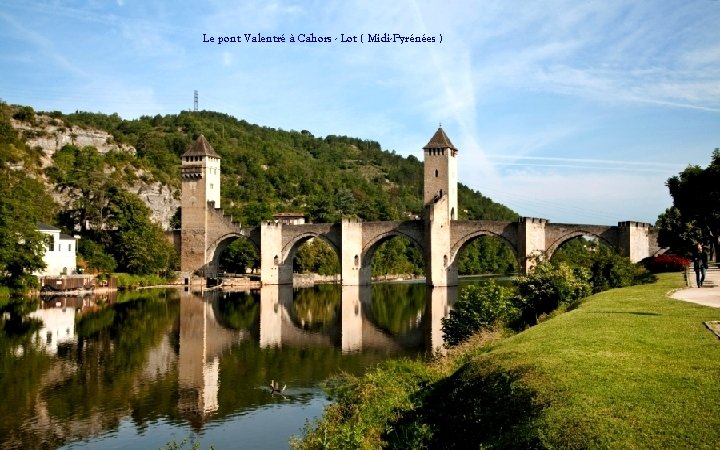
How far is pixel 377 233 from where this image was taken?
54750 mm

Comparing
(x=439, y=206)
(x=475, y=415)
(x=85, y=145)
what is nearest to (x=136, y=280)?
(x=439, y=206)

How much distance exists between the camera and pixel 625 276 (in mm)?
24156

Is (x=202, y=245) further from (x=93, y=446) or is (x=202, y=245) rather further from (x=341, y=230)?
(x=93, y=446)

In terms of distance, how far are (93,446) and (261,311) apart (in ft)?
80.1

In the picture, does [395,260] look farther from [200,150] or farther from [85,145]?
[85,145]

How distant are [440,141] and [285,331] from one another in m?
31.0

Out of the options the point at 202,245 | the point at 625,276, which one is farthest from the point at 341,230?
the point at 625,276

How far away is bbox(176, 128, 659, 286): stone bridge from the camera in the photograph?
156 feet

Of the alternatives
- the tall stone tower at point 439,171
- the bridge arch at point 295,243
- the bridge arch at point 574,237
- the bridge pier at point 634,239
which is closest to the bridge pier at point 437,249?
the tall stone tower at point 439,171

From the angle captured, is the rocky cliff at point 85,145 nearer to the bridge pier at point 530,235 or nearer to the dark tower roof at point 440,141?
the dark tower roof at point 440,141

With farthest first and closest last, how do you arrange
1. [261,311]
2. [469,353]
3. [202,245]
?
1. [202,245]
2. [261,311]
3. [469,353]

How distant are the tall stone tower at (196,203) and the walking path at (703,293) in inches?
1774

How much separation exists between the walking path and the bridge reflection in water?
6509 mm

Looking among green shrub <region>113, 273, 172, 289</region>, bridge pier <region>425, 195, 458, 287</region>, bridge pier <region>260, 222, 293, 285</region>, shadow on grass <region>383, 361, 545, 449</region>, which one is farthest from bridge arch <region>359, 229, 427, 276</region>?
shadow on grass <region>383, 361, 545, 449</region>
